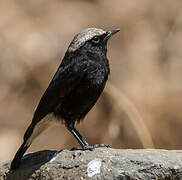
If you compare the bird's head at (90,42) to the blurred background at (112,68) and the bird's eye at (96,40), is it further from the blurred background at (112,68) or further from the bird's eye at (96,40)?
the blurred background at (112,68)

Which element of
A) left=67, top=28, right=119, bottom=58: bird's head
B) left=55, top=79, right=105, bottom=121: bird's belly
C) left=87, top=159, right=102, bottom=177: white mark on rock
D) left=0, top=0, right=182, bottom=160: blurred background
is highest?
left=0, top=0, right=182, bottom=160: blurred background

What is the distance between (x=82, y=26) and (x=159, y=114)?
2.22 metres

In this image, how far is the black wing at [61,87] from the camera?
283 inches

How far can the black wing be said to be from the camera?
720 cm

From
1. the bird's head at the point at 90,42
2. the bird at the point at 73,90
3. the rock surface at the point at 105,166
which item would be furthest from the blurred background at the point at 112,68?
the rock surface at the point at 105,166

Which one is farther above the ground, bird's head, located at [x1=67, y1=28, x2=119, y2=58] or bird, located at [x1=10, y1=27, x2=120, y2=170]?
bird's head, located at [x1=67, y1=28, x2=119, y2=58]

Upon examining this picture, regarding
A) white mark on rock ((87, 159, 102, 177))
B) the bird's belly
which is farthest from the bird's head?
white mark on rock ((87, 159, 102, 177))

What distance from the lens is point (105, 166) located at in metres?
6.34

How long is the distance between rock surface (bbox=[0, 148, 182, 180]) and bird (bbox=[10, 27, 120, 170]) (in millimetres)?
398

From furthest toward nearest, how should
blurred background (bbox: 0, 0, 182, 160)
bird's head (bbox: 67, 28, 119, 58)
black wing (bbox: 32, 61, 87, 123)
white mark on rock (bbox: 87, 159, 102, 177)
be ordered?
blurred background (bbox: 0, 0, 182, 160) → bird's head (bbox: 67, 28, 119, 58) → black wing (bbox: 32, 61, 87, 123) → white mark on rock (bbox: 87, 159, 102, 177)

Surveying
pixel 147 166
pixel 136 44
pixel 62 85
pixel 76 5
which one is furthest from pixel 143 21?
pixel 147 166

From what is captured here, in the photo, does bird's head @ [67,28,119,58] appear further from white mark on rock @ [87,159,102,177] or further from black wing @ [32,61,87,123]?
white mark on rock @ [87,159,102,177]

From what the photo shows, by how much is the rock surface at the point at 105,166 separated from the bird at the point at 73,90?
398mm

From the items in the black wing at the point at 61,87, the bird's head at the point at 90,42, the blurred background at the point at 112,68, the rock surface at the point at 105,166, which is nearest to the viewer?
the rock surface at the point at 105,166
